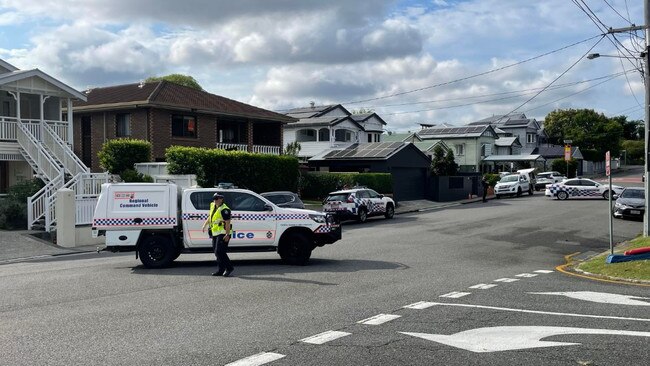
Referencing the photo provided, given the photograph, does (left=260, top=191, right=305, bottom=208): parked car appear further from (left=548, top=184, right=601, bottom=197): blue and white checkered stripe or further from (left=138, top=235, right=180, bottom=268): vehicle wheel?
(left=548, top=184, right=601, bottom=197): blue and white checkered stripe

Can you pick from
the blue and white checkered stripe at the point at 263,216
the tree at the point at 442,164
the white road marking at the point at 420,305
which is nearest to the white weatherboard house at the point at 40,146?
the blue and white checkered stripe at the point at 263,216

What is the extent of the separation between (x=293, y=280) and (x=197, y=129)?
2578cm

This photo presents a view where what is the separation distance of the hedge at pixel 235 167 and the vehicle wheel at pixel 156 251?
13.7m

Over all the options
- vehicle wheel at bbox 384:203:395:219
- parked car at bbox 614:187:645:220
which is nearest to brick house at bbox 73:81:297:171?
vehicle wheel at bbox 384:203:395:219

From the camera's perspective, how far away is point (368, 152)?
145ft

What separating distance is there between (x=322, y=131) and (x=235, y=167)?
24635mm

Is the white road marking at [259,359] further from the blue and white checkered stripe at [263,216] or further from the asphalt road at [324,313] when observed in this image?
the blue and white checkered stripe at [263,216]

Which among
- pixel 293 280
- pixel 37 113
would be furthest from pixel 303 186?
pixel 293 280

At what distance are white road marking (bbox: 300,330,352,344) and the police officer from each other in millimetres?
5484

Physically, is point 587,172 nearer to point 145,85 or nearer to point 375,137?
point 375,137

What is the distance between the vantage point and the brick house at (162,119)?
3378 centimetres

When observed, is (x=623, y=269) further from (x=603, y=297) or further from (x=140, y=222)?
(x=140, y=222)

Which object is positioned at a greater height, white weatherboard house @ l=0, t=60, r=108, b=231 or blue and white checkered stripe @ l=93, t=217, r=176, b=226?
white weatherboard house @ l=0, t=60, r=108, b=231

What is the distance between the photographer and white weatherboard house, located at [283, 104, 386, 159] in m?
52.0
